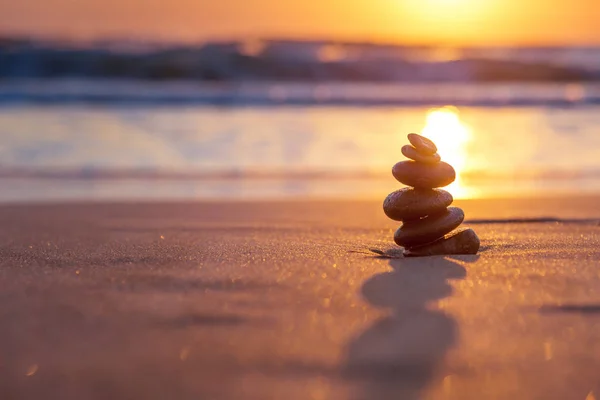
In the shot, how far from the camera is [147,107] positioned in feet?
37.8

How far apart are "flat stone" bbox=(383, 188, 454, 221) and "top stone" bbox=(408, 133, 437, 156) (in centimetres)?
15

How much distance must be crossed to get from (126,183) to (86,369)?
3908 millimetres

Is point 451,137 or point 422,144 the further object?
point 451,137

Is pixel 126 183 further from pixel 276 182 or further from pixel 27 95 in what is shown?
pixel 27 95

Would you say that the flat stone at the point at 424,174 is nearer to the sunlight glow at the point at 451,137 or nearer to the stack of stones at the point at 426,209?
the stack of stones at the point at 426,209

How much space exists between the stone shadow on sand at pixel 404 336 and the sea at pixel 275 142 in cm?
248

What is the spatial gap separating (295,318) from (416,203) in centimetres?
91

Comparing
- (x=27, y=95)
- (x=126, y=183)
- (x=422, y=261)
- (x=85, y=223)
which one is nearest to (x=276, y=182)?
(x=126, y=183)

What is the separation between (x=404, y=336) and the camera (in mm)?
1886

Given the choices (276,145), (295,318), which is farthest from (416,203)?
(276,145)

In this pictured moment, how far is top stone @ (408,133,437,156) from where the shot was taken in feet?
9.14

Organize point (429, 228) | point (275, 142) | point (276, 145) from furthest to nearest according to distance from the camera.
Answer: point (275, 142), point (276, 145), point (429, 228)

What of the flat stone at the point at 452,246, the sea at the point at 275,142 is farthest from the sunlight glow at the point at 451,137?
the flat stone at the point at 452,246

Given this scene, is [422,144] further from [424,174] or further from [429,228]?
[429,228]
